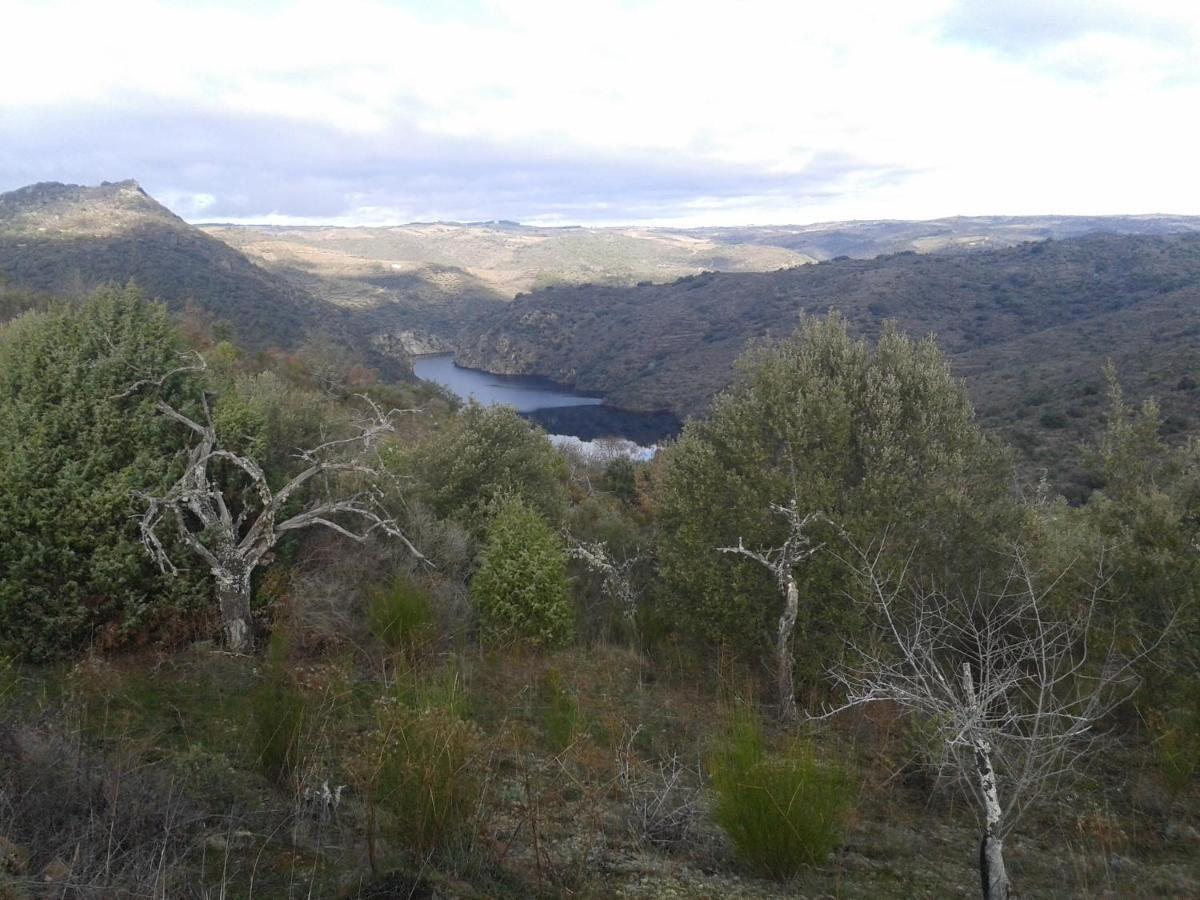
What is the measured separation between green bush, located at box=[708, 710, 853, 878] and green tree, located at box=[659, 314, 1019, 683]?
514cm

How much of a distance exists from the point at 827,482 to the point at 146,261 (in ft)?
214

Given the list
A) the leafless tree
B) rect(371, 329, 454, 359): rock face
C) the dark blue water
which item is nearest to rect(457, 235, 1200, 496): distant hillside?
the dark blue water

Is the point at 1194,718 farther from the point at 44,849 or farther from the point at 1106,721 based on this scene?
the point at 44,849

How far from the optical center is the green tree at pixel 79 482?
295 inches

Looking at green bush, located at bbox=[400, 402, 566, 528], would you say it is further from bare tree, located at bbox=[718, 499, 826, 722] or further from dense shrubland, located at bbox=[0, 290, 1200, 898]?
bare tree, located at bbox=[718, 499, 826, 722]

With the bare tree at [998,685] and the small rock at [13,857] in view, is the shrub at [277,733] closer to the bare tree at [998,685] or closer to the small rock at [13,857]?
the small rock at [13,857]

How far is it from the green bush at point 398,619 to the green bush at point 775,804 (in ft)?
13.6

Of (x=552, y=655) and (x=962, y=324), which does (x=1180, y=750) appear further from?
(x=962, y=324)

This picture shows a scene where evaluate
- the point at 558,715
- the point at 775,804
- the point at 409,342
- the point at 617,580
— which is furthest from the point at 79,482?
the point at 409,342

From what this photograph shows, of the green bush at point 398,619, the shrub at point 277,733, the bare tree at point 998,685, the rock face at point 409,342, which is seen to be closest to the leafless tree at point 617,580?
the green bush at point 398,619

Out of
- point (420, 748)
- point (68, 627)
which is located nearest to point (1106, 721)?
point (420, 748)

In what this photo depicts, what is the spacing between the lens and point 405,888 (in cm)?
358

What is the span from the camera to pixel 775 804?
4184 mm

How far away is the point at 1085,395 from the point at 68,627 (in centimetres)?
4787
